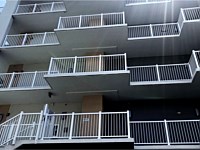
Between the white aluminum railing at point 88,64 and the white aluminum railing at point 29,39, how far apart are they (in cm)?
215

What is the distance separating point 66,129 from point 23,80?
13.5 feet

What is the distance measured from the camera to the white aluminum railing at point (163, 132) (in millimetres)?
9305

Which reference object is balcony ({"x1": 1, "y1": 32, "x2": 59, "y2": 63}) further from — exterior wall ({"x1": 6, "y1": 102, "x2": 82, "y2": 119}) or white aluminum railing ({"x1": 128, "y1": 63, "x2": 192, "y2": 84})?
white aluminum railing ({"x1": 128, "y1": 63, "x2": 192, "y2": 84})

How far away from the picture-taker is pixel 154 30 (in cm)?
1267

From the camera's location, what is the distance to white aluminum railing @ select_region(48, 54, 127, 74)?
10.9 m

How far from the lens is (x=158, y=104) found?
10.8 meters

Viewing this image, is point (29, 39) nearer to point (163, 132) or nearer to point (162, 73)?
point (162, 73)

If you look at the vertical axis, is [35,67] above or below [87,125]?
above

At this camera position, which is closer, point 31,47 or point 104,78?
point 104,78

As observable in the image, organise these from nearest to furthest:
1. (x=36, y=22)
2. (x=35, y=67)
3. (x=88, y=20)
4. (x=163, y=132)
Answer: (x=163, y=132) < (x=88, y=20) < (x=35, y=67) < (x=36, y=22)

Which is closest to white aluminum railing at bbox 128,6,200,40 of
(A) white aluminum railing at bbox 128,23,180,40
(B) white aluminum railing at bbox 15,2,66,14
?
(A) white aluminum railing at bbox 128,23,180,40

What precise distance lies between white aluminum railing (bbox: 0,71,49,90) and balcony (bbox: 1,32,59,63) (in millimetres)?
1369

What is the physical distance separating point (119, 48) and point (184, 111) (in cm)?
477

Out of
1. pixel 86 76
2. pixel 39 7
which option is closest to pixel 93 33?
pixel 86 76
